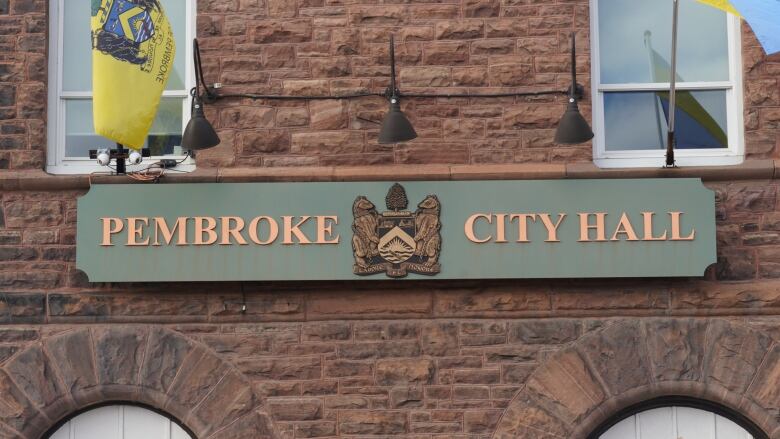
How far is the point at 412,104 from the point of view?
852cm

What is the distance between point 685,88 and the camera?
8.82 metres

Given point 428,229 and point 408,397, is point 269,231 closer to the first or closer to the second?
point 428,229

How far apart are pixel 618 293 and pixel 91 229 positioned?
3.82 meters

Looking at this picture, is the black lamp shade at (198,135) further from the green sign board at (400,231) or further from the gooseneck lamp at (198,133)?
the green sign board at (400,231)

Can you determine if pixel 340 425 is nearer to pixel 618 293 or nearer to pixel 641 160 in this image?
pixel 618 293

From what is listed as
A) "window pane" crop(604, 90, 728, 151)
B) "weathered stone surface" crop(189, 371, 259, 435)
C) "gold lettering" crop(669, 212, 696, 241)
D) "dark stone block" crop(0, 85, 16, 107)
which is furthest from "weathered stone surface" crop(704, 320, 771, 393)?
"dark stone block" crop(0, 85, 16, 107)

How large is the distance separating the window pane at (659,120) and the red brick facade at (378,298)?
30 cm

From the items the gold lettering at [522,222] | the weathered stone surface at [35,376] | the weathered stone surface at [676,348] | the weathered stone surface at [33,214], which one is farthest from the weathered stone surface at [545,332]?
the weathered stone surface at [33,214]

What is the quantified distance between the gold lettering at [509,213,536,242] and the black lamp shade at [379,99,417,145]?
0.92 meters

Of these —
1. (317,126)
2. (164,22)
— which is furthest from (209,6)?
(317,126)

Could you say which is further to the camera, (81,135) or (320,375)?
(81,135)

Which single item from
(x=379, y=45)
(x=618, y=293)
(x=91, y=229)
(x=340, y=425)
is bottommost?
(x=340, y=425)

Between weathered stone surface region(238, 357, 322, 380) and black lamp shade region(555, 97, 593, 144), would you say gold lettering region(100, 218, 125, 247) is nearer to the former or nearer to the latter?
weathered stone surface region(238, 357, 322, 380)

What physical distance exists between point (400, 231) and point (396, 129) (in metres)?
0.74
